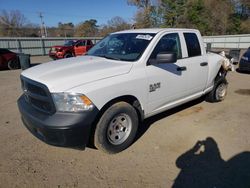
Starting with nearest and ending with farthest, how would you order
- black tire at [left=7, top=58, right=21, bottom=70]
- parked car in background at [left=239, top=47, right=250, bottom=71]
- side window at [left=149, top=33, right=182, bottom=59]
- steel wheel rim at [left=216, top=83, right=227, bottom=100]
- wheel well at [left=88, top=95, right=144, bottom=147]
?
wheel well at [left=88, top=95, right=144, bottom=147] → side window at [left=149, top=33, right=182, bottom=59] → steel wheel rim at [left=216, top=83, right=227, bottom=100] → parked car in background at [left=239, top=47, right=250, bottom=71] → black tire at [left=7, top=58, right=21, bottom=70]

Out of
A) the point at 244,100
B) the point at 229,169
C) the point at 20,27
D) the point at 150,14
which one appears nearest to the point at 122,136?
the point at 229,169

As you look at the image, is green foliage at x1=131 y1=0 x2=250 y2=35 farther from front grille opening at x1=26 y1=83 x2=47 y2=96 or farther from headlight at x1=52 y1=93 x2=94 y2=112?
headlight at x1=52 y1=93 x2=94 y2=112

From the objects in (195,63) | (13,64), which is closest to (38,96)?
(195,63)

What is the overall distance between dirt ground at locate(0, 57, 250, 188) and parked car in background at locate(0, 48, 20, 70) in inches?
400

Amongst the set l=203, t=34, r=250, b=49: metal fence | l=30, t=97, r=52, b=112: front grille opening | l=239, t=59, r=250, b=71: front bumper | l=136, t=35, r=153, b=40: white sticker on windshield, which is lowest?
l=239, t=59, r=250, b=71: front bumper

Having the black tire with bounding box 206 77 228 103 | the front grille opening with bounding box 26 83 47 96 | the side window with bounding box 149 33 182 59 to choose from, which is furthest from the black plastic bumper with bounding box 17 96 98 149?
the black tire with bounding box 206 77 228 103

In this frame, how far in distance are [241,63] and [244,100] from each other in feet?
17.4

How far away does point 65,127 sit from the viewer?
8.91 feet

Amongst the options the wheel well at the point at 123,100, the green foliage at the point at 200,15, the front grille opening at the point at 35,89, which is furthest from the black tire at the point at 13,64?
the green foliage at the point at 200,15

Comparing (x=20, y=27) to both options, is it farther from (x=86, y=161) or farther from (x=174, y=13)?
(x=86, y=161)

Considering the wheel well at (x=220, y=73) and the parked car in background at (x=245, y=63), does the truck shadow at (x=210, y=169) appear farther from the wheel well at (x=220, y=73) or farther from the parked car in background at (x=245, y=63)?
the parked car in background at (x=245, y=63)

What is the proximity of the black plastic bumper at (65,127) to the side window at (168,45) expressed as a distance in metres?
1.61

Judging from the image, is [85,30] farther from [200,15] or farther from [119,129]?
[119,129]

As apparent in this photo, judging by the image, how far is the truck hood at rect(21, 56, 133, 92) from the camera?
2.81m
